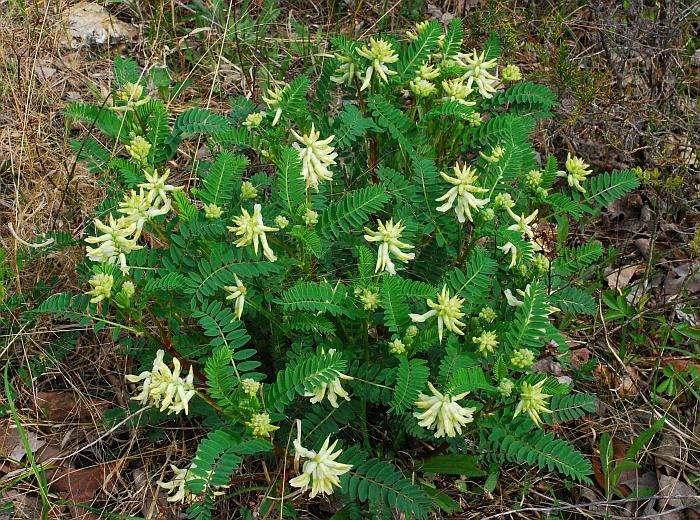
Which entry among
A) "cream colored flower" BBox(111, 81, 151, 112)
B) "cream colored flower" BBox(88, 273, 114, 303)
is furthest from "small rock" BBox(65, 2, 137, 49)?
"cream colored flower" BBox(88, 273, 114, 303)

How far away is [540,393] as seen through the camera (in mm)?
2109

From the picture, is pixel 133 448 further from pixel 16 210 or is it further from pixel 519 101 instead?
pixel 519 101

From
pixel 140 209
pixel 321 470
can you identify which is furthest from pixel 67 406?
pixel 321 470

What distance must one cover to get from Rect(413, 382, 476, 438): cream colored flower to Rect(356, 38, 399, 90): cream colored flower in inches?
45.6

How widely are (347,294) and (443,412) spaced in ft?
1.53

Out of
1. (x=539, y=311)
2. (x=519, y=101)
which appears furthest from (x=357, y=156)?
(x=539, y=311)

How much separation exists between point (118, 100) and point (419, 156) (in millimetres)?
1066

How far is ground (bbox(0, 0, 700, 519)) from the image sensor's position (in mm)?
2652

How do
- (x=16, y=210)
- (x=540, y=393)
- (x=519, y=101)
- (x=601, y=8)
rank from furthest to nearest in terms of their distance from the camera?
(x=601, y=8)
(x=16, y=210)
(x=519, y=101)
(x=540, y=393)

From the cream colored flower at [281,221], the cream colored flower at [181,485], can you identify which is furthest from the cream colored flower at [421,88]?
the cream colored flower at [181,485]

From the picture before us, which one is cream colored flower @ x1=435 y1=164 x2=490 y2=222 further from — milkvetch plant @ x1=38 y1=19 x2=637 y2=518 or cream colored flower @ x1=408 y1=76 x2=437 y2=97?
cream colored flower @ x1=408 y1=76 x2=437 y2=97

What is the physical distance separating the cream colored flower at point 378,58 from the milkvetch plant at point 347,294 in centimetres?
1

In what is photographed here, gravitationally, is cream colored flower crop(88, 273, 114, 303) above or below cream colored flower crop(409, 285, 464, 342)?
below

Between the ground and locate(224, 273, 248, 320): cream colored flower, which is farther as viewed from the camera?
the ground
